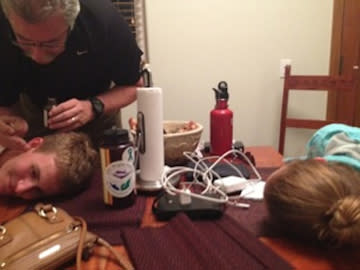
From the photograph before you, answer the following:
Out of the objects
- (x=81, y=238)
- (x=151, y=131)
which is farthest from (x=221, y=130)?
(x=81, y=238)

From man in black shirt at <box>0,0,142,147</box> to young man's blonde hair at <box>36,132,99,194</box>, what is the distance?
0.28 ft

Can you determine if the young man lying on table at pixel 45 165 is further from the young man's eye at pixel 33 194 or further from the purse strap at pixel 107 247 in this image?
the purse strap at pixel 107 247

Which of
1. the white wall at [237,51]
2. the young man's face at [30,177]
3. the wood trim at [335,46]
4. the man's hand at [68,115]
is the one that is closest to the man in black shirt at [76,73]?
the man's hand at [68,115]

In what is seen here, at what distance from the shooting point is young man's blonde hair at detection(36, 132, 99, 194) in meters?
0.97

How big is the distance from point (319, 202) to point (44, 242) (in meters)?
0.51

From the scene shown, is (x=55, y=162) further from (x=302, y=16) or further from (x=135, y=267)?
(x=302, y=16)

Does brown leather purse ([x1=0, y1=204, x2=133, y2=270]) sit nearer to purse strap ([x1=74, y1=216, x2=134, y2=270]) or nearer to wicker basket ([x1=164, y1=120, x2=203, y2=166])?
purse strap ([x1=74, y1=216, x2=134, y2=270])

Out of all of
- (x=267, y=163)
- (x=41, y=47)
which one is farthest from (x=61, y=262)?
(x=267, y=163)

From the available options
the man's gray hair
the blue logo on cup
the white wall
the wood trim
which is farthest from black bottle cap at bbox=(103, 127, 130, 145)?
the wood trim

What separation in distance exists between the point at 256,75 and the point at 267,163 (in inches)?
47.1

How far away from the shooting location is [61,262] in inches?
24.4

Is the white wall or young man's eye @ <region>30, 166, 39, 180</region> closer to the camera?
young man's eye @ <region>30, 166, 39, 180</region>

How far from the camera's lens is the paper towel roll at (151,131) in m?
0.92

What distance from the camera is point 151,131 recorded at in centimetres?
94
